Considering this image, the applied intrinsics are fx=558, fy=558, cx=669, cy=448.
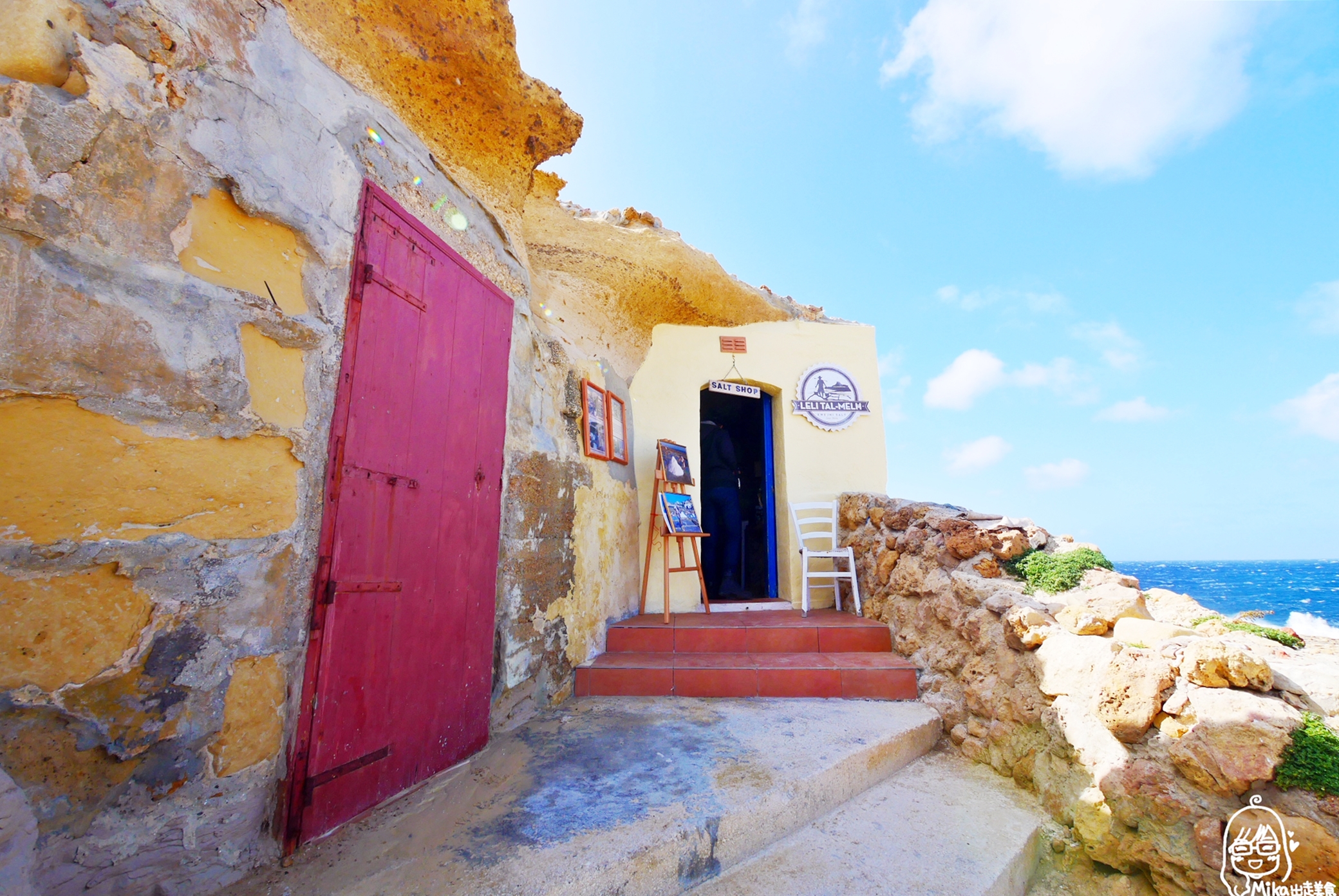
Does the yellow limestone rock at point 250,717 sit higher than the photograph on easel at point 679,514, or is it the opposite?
the photograph on easel at point 679,514

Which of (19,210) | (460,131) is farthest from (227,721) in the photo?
(460,131)

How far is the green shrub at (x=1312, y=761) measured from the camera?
179 centimetres

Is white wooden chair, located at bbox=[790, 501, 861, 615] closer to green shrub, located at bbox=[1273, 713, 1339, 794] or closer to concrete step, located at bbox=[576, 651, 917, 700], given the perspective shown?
concrete step, located at bbox=[576, 651, 917, 700]

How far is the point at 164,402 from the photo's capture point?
5.08 feet

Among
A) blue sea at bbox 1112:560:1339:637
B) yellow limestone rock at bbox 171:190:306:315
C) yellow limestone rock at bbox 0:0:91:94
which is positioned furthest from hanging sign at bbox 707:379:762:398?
blue sea at bbox 1112:560:1339:637

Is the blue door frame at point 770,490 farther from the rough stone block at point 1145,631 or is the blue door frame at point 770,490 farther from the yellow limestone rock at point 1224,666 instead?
the yellow limestone rock at point 1224,666

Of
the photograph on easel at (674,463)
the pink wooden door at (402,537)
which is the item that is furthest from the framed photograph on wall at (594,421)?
the pink wooden door at (402,537)

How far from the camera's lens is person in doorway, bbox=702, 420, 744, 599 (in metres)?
5.65

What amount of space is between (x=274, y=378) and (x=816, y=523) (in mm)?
4306

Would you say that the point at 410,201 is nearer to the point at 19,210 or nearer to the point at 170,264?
the point at 170,264

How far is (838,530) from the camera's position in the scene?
509cm

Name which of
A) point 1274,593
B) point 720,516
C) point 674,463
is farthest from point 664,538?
point 1274,593

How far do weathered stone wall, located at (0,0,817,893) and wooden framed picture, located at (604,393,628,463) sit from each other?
7.61 ft
